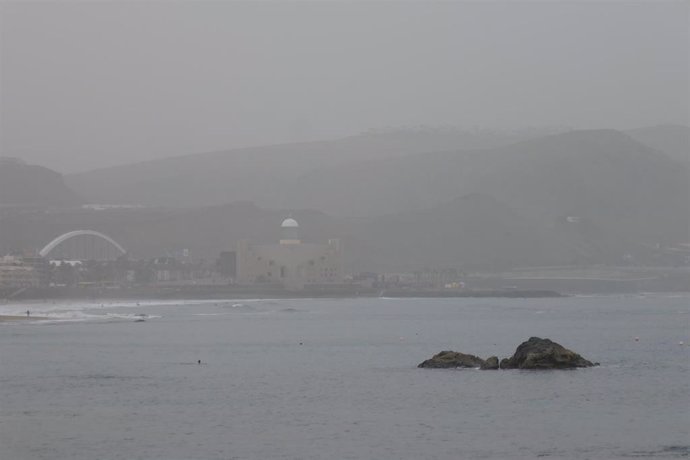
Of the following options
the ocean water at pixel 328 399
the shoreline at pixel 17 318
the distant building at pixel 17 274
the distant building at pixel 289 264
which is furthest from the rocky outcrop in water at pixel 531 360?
the distant building at pixel 289 264

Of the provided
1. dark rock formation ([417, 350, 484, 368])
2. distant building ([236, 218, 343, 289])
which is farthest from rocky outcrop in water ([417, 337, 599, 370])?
distant building ([236, 218, 343, 289])

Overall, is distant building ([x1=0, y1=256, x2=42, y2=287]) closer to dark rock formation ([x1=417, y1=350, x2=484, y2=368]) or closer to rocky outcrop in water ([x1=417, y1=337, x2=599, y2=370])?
dark rock formation ([x1=417, y1=350, x2=484, y2=368])

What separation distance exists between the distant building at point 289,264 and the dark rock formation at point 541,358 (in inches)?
4196

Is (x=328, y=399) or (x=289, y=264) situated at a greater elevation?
(x=289, y=264)

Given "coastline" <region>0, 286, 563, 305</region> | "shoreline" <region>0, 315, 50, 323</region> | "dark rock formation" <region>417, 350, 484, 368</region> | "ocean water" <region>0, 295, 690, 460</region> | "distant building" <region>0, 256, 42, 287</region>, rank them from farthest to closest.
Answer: "distant building" <region>0, 256, 42, 287</region>
"coastline" <region>0, 286, 563, 305</region>
"shoreline" <region>0, 315, 50, 323</region>
"dark rock formation" <region>417, 350, 484, 368</region>
"ocean water" <region>0, 295, 690, 460</region>

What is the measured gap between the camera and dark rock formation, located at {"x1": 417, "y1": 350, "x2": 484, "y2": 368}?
47.8 metres

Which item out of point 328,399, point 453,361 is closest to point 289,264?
point 453,361

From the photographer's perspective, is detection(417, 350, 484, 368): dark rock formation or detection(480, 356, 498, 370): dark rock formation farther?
detection(417, 350, 484, 368): dark rock formation

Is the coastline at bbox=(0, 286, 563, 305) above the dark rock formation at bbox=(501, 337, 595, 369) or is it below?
above

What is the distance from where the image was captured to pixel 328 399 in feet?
128

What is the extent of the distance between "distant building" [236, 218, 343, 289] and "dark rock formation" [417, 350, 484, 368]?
10426 cm

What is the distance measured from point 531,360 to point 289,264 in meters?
109

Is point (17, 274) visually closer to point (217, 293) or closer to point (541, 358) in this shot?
point (217, 293)

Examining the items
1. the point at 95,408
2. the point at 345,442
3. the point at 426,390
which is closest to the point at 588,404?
the point at 426,390
